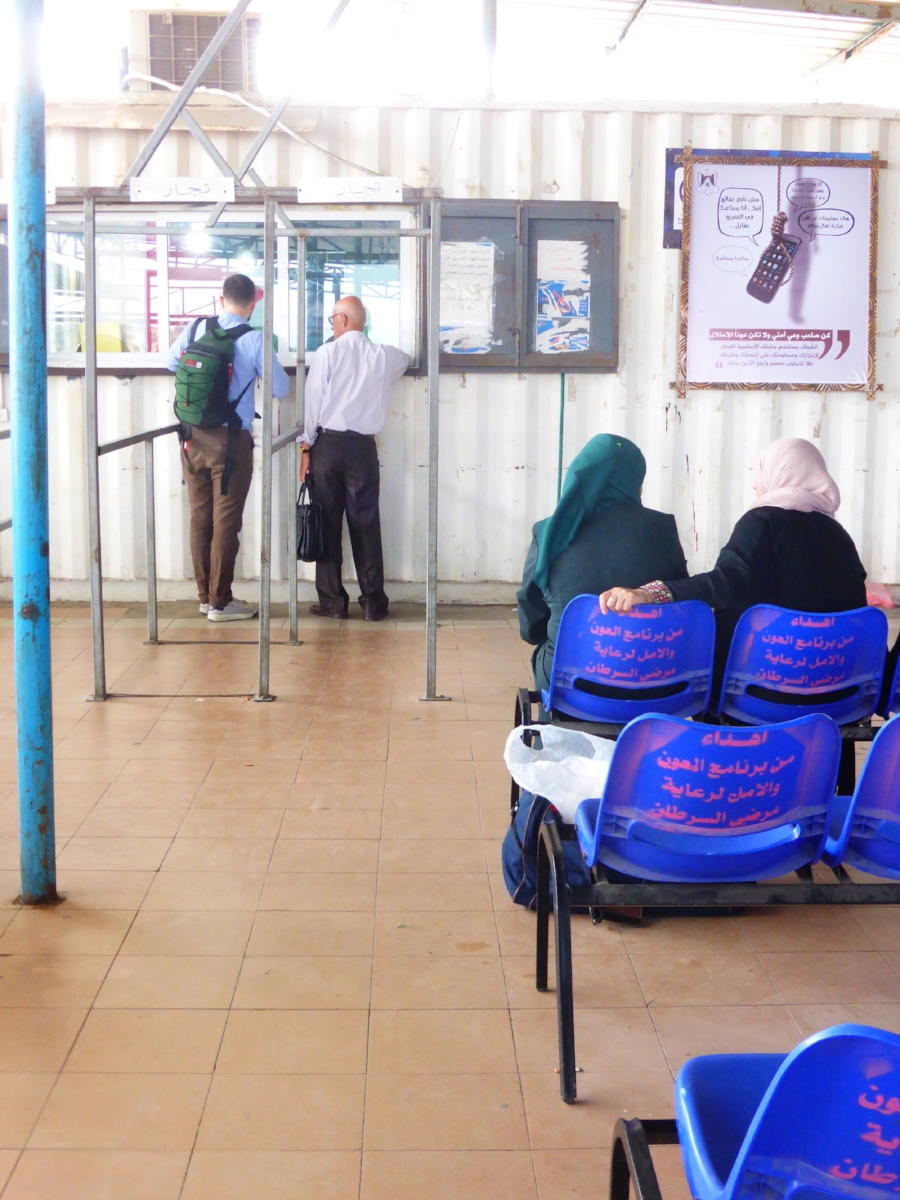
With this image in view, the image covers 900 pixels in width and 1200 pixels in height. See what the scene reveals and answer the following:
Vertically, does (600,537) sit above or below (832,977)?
above

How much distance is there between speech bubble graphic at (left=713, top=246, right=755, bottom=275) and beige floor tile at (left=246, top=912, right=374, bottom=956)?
496 centimetres

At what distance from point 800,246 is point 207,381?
11.0 feet

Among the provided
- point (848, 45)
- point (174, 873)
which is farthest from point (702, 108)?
point (174, 873)

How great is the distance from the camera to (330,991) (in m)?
2.73

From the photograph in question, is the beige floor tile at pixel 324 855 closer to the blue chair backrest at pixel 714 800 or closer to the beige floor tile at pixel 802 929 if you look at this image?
the beige floor tile at pixel 802 929

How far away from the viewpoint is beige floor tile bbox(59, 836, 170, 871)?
3.43 m

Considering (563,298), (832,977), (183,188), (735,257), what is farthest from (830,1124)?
(735,257)

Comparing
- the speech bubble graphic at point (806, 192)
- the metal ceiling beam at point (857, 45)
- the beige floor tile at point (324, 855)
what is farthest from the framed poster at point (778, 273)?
the beige floor tile at point (324, 855)

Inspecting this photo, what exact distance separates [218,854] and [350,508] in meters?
3.48

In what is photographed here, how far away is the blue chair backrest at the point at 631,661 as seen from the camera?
10.5 feet

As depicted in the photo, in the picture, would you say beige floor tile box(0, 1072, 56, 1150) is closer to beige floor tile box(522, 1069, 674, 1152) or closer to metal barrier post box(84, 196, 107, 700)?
beige floor tile box(522, 1069, 674, 1152)

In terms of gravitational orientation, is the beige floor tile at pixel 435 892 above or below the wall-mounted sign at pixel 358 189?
below

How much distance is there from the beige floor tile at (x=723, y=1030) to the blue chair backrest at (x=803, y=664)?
920 mm

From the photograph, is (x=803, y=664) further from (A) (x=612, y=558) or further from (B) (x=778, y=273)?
(B) (x=778, y=273)
